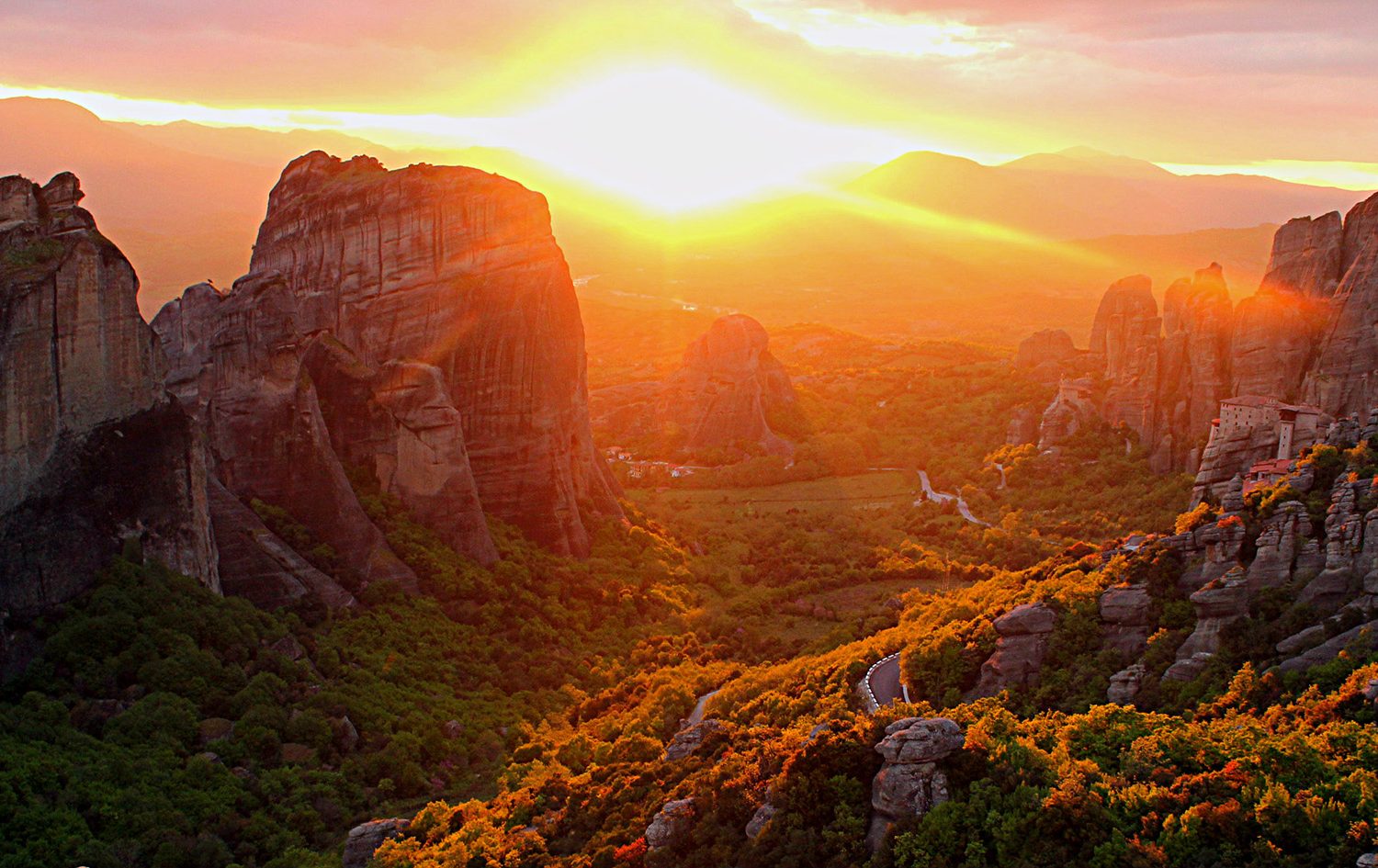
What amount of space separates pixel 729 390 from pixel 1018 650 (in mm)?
64729

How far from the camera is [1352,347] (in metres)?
61.9

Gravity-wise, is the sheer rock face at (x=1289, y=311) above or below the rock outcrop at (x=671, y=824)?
above

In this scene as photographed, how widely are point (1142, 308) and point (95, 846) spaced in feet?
258

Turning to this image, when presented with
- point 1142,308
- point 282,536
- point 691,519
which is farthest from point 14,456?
point 1142,308

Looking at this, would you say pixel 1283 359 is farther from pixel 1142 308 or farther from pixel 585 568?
pixel 585 568

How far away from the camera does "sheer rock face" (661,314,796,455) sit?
326 feet

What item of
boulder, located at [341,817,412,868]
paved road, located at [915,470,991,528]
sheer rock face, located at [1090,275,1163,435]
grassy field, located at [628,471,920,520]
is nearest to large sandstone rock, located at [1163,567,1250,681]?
boulder, located at [341,817,412,868]

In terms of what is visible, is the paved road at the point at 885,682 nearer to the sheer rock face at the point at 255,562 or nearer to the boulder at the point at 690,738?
the boulder at the point at 690,738

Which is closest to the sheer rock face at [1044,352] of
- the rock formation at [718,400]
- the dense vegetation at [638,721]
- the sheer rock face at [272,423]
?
the rock formation at [718,400]

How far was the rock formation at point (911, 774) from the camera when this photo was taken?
27734mm

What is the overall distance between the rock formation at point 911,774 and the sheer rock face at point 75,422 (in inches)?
991

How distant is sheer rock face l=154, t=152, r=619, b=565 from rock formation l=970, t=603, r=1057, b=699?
24.5 metres

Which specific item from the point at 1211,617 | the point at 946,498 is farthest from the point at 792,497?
the point at 1211,617

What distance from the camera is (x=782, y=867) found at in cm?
2758
